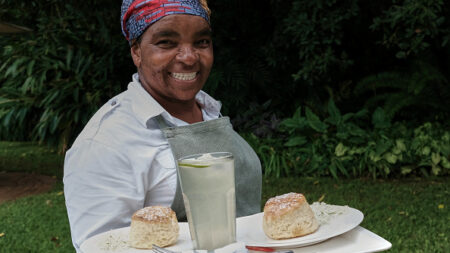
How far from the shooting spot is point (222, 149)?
2.20 metres

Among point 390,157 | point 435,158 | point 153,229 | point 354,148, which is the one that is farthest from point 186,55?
point 435,158

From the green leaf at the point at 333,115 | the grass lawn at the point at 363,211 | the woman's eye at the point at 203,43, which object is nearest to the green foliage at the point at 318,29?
the green leaf at the point at 333,115

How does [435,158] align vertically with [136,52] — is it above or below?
below

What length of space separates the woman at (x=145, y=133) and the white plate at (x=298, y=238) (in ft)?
1.15

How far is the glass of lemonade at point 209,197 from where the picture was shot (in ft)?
4.86

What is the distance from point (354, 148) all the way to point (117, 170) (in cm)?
615

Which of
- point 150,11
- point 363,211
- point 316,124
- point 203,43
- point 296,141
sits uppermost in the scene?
point 150,11

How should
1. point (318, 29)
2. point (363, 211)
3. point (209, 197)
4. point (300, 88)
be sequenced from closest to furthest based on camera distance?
point (209, 197) < point (363, 211) < point (318, 29) < point (300, 88)

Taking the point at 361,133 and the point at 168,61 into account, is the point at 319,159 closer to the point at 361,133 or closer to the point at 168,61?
the point at 361,133

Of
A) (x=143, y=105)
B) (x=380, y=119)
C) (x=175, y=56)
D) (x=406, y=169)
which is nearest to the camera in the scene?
(x=175, y=56)

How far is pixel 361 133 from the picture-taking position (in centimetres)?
761

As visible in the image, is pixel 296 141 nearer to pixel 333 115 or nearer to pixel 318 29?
pixel 333 115

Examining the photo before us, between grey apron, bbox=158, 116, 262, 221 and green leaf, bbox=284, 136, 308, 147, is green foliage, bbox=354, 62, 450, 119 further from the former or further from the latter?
grey apron, bbox=158, 116, 262, 221

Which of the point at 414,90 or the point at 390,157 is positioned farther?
the point at 414,90
